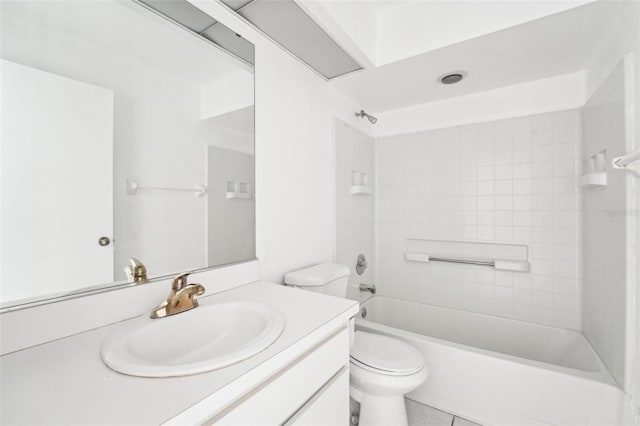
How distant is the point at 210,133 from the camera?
3.77ft

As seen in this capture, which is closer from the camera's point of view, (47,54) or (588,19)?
(47,54)

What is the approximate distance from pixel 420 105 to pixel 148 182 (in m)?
2.22

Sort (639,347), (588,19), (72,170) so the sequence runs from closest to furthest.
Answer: (72,170), (639,347), (588,19)

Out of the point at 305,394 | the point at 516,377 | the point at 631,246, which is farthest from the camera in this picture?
the point at 516,377

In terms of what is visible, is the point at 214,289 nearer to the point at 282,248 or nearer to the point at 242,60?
the point at 282,248

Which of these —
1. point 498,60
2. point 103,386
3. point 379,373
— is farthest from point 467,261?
point 103,386

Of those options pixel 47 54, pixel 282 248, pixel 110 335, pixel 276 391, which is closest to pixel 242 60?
pixel 47 54

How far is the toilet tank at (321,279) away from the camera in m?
1.38

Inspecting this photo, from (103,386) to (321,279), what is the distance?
0.97m

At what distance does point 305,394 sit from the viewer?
738 mm

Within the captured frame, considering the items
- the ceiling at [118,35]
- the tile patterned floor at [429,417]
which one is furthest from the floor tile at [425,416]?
the ceiling at [118,35]

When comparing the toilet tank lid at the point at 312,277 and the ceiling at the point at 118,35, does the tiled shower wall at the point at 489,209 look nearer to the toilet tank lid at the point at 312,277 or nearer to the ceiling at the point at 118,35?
the toilet tank lid at the point at 312,277

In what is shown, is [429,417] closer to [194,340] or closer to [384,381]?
[384,381]

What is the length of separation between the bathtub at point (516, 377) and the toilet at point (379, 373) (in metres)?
0.27
